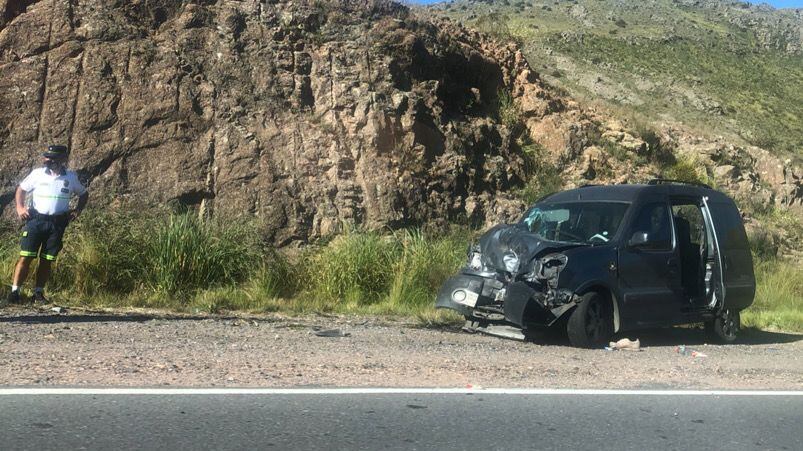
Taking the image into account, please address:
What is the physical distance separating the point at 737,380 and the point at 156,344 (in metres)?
5.33

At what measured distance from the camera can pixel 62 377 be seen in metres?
6.19

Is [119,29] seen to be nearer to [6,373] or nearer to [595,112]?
[6,373]

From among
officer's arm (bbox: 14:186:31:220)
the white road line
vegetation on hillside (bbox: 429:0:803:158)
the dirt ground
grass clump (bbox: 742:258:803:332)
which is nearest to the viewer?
the white road line

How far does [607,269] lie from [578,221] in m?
0.94

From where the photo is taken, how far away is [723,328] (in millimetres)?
10000

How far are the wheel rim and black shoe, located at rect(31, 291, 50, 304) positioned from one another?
6131mm

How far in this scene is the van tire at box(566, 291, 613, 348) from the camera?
8.46 meters

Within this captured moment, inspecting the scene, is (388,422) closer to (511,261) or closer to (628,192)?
(511,261)

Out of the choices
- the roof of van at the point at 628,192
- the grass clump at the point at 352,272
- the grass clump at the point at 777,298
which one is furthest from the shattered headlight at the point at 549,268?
the grass clump at the point at 777,298

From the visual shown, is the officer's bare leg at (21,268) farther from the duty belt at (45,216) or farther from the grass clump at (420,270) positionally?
the grass clump at (420,270)

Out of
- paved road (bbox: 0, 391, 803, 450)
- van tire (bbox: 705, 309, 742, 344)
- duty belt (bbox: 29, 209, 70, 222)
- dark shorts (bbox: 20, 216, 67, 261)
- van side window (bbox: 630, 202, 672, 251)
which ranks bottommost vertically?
paved road (bbox: 0, 391, 803, 450)

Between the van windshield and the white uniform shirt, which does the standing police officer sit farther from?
the van windshield

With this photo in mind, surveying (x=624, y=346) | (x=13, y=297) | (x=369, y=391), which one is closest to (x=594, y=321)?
(x=624, y=346)

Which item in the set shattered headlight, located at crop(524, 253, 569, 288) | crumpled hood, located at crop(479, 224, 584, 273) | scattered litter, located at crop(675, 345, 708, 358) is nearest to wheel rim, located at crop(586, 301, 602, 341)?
shattered headlight, located at crop(524, 253, 569, 288)
